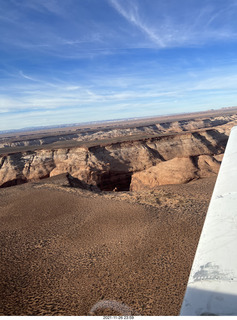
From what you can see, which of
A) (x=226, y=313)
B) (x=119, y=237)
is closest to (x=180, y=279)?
(x=119, y=237)

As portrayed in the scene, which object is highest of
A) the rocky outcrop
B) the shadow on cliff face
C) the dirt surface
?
the dirt surface

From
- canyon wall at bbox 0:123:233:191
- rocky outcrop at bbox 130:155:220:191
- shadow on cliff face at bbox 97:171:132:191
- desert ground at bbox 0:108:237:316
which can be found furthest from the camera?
shadow on cliff face at bbox 97:171:132:191

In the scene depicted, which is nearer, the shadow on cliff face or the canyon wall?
the canyon wall

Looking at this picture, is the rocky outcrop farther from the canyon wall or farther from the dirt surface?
the dirt surface

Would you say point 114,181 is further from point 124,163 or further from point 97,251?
point 97,251

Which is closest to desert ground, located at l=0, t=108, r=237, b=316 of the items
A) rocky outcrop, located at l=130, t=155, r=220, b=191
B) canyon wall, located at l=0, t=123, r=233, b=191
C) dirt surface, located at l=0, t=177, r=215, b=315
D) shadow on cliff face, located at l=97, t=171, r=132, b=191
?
dirt surface, located at l=0, t=177, r=215, b=315

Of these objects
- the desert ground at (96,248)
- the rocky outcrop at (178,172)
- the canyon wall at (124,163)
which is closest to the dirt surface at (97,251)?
the desert ground at (96,248)
